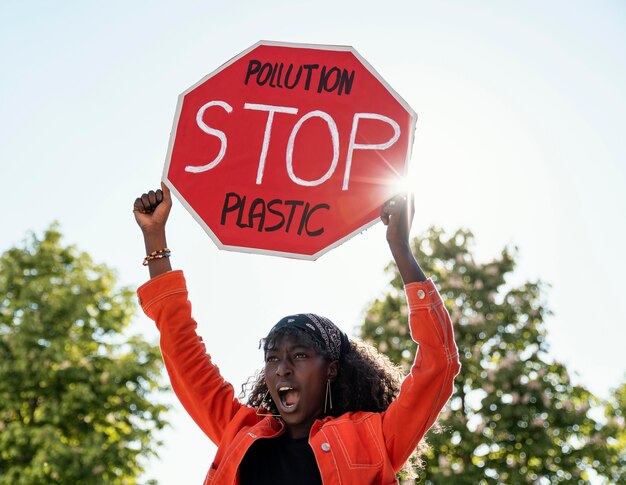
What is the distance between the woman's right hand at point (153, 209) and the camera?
3139 millimetres

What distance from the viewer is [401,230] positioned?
2750 mm

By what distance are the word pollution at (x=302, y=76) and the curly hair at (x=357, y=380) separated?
0.93 metres

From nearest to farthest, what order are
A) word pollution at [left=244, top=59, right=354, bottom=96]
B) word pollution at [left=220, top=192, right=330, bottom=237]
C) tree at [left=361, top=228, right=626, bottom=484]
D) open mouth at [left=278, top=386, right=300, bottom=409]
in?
word pollution at [left=220, top=192, right=330, bottom=237]
word pollution at [left=244, top=59, right=354, bottom=96]
open mouth at [left=278, top=386, right=300, bottom=409]
tree at [left=361, top=228, right=626, bottom=484]

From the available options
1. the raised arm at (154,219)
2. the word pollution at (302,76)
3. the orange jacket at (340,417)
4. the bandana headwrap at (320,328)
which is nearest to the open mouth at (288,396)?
the orange jacket at (340,417)

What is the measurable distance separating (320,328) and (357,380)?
27cm

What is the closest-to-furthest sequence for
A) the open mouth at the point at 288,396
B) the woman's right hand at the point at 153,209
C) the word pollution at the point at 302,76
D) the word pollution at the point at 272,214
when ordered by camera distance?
the word pollution at the point at 272,214, the word pollution at the point at 302,76, the open mouth at the point at 288,396, the woman's right hand at the point at 153,209

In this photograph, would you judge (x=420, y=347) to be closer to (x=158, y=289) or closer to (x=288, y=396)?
(x=288, y=396)

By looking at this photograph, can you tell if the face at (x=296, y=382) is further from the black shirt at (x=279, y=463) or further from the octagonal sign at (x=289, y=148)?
the octagonal sign at (x=289, y=148)

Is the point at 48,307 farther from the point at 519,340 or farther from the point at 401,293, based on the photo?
the point at 519,340

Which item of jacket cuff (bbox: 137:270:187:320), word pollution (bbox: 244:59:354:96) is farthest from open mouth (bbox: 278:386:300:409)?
word pollution (bbox: 244:59:354:96)

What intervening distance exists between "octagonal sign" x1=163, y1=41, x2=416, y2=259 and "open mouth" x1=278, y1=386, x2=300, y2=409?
0.64 meters

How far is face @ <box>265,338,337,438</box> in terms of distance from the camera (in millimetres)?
3035

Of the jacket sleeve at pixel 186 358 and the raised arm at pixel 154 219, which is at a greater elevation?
the raised arm at pixel 154 219

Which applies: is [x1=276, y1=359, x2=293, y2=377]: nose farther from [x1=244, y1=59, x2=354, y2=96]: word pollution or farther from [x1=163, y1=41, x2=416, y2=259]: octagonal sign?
[x1=244, y1=59, x2=354, y2=96]: word pollution
